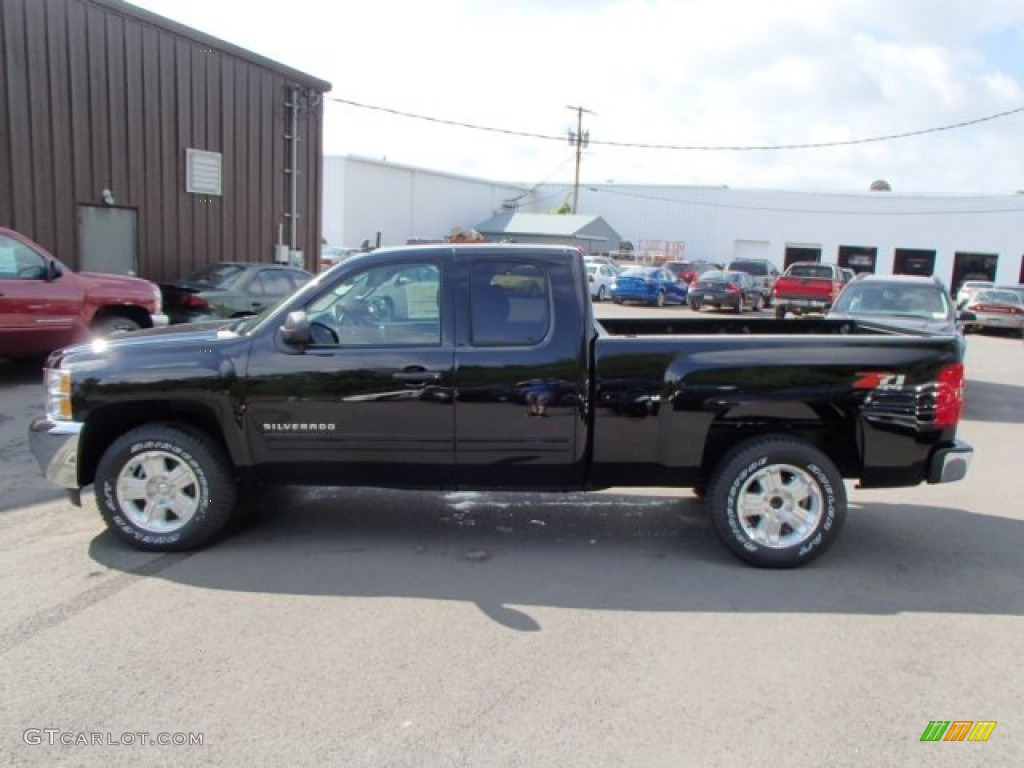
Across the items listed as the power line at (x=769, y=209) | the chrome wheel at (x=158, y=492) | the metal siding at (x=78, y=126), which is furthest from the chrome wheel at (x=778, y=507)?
the power line at (x=769, y=209)

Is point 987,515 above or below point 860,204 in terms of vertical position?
below

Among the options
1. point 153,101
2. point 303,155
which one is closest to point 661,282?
point 303,155

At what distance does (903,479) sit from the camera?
195 inches

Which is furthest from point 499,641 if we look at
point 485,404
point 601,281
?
point 601,281

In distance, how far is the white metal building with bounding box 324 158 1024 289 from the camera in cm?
4762

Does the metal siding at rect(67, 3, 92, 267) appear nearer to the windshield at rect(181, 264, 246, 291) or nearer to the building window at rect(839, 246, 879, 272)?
the windshield at rect(181, 264, 246, 291)

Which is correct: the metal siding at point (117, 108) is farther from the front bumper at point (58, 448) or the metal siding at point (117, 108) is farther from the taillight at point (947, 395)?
the taillight at point (947, 395)

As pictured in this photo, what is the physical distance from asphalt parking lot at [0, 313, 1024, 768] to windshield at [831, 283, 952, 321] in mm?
6318

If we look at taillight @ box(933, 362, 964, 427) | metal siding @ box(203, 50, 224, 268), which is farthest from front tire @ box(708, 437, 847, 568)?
metal siding @ box(203, 50, 224, 268)

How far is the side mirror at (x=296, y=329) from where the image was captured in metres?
4.67

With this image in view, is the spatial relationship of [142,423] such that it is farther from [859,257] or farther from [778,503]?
[859,257]

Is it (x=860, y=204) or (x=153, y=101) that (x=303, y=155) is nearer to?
(x=153, y=101)

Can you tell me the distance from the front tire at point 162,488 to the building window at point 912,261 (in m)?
51.9

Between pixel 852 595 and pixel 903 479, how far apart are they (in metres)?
0.85
